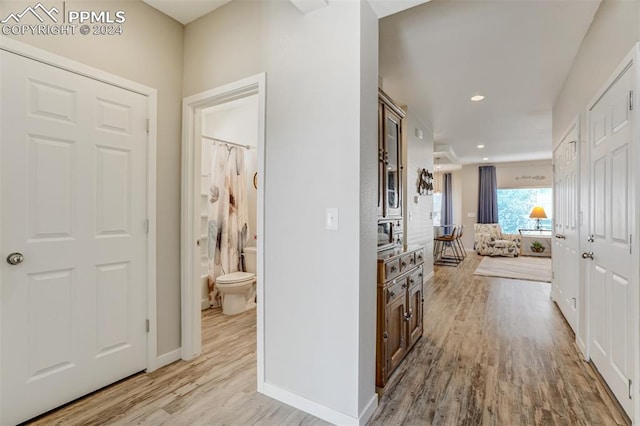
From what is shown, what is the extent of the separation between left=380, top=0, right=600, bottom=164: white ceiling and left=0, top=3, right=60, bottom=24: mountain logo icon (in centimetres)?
222

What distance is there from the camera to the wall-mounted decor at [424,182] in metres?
5.20

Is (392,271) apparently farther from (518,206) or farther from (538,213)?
(518,206)

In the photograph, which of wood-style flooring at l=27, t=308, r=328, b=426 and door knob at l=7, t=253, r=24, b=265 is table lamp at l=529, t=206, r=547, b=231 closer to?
wood-style flooring at l=27, t=308, r=328, b=426

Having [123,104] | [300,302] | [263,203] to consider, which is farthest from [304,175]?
[123,104]

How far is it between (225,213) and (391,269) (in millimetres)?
2559

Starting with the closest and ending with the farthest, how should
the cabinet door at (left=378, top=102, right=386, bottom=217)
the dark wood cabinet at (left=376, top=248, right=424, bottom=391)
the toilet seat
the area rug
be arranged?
1. the dark wood cabinet at (left=376, top=248, right=424, bottom=391)
2. the cabinet door at (left=378, top=102, right=386, bottom=217)
3. the toilet seat
4. the area rug

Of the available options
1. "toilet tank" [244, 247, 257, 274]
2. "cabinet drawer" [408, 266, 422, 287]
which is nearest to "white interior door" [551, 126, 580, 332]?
"cabinet drawer" [408, 266, 422, 287]

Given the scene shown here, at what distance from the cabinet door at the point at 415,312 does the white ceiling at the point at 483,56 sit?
84.8 inches

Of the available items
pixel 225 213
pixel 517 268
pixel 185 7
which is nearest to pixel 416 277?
pixel 225 213

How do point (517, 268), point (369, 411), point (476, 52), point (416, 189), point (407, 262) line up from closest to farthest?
1. point (369, 411)
2. point (407, 262)
3. point (476, 52)
4. point (416, 189)
5. point (517, 268)

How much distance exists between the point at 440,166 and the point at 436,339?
8120 millimetres

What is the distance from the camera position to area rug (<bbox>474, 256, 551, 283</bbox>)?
5.91m

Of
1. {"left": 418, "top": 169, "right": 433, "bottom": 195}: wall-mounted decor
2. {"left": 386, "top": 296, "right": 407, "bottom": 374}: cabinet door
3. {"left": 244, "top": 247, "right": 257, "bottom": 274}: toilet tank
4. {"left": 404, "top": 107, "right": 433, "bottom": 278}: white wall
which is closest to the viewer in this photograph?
{"left": 386, "top": 296, "right": 407, "bottom": 374}: cabinet door

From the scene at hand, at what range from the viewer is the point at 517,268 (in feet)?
22.1
